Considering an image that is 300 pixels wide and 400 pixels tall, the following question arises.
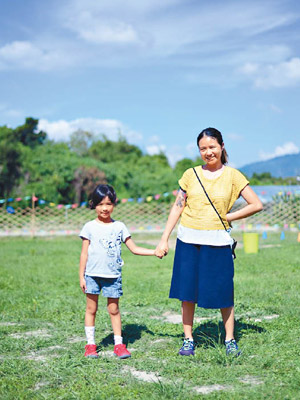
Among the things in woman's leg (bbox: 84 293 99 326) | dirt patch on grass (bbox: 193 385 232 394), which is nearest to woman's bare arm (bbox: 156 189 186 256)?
woman's leg (bbox: 84 293 99 326)

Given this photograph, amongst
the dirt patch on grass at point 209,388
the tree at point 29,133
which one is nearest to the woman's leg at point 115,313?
the dirt patch on grass at point 209,388

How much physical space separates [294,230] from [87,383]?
44.4 ft

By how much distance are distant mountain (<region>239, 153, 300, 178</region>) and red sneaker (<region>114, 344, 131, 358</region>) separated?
1583 cm

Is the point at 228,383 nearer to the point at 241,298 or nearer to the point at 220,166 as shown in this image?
the point at 220,166

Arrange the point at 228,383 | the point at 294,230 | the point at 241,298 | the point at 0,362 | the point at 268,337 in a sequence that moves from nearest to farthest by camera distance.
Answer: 1. the point at 228,383
2. the point at 0,362
3. the point at 268,337
4. the point at 241,298
5. the point at 294,230

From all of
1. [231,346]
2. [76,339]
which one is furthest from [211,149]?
[76,339]

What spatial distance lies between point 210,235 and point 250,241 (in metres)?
6.36

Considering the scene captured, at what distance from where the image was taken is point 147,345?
3.61 m

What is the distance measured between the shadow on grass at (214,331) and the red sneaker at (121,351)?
56 cm

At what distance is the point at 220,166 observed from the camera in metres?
3.41

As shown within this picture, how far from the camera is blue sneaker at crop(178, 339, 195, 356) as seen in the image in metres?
3.28

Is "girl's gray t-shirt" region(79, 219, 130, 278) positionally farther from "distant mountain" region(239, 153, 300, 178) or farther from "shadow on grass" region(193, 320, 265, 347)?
"distant mountain" region(239, 153, 300, 178)

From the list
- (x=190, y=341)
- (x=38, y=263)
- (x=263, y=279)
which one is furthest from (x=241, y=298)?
(x=38, y=263)

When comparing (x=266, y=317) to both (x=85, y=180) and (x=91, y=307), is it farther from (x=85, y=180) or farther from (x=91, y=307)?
(x=85, y=180)
